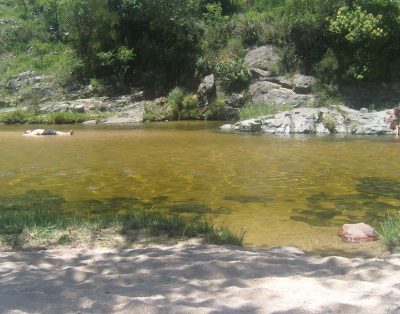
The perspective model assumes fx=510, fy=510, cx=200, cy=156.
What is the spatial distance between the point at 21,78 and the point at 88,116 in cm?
790

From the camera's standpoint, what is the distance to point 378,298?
3.42m

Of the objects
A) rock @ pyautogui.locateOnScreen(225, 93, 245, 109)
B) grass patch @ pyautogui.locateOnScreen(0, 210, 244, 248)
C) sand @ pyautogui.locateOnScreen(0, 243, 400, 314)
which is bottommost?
rock @ pyautogui.locateOnScreen(225, 93, 245, 109)

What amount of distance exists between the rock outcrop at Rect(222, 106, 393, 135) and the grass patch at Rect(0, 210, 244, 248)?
1274 cm

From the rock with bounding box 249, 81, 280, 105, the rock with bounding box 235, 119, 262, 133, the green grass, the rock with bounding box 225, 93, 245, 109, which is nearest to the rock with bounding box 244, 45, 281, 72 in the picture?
the rock with bounding box 249, 81, 280, 105

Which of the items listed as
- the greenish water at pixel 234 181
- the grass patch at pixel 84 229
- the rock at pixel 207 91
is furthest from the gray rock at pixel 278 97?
the grass patch at pixel 84 229

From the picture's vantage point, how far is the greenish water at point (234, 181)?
7.09 m

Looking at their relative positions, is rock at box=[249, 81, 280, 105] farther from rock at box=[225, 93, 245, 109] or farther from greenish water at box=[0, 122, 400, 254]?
greenish water at box=[0, 122, 400, 254]

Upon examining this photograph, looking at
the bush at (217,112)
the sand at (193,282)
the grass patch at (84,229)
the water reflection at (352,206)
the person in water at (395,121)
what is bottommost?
the bush at (217,112)

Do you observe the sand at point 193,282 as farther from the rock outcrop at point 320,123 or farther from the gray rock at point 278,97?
the gray rock at point 278,97

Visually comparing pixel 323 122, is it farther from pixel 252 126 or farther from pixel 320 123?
pixel 252 126

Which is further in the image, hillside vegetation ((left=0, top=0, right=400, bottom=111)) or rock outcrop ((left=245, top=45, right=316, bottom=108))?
hillside vegetation ((left=0, top=0, right=400, bottom=111))

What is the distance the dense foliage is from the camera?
2650 centimetres

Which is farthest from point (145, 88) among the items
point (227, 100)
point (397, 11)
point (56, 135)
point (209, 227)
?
point (209, 227)

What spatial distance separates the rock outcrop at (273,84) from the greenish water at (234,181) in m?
10.3
